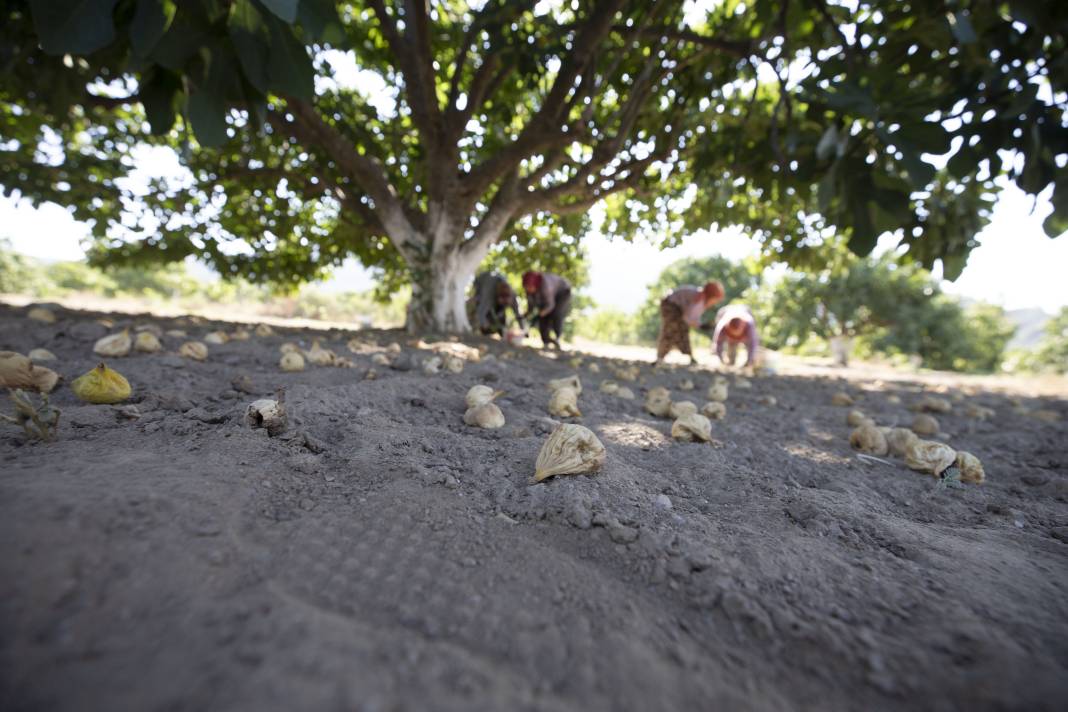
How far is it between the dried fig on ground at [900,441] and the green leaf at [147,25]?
10.1ft

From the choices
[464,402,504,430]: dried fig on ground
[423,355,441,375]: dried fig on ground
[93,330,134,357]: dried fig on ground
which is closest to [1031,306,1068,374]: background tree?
[423,355,441,375]: dried fig on ground

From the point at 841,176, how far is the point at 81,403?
3.53 metres

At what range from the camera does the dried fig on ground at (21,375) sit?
4.11 ft

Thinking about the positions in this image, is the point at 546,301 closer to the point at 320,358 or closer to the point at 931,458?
the point at 320,358

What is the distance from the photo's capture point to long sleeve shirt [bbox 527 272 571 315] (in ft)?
19.2

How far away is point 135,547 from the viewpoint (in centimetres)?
60

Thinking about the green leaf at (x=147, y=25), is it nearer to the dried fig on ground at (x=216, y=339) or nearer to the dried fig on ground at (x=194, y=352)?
the dried fig on ground at (x=194, y=352)

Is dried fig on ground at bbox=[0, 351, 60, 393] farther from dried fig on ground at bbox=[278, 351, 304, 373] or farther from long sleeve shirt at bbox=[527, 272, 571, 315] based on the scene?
long sleeve shirt at bbox=[527, 272, 571, 315]

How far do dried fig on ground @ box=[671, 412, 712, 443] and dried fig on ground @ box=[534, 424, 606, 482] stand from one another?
1.88ft

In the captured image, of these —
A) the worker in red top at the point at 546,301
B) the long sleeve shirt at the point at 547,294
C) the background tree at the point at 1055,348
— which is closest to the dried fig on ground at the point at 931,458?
the worker in red top at the point at 546,301

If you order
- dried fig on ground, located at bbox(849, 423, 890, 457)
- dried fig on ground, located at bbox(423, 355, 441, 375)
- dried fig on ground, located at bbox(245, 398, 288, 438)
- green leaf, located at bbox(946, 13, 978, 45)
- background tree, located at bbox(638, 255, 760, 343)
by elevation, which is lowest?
dried fig on ground, located at bbox(849, 423, 890, 457)

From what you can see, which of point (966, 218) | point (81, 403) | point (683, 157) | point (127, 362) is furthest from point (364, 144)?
point (966, 218)

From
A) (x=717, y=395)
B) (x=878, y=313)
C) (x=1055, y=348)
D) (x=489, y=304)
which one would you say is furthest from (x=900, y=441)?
(x=1055, y=348)

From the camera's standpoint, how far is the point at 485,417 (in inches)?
57.4
